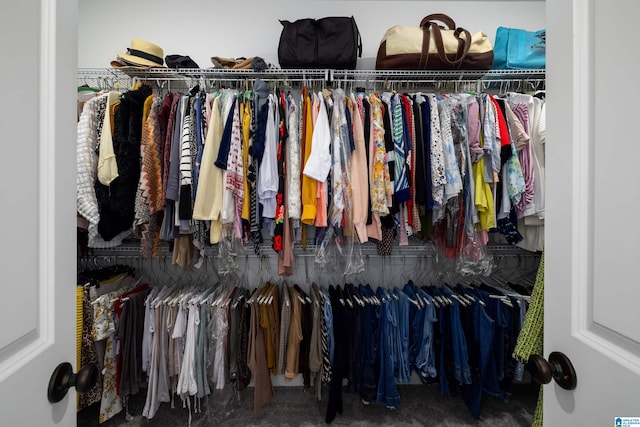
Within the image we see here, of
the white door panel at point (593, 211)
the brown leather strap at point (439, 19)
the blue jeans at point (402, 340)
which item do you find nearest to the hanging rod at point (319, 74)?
the brown leather strap at point (439, 19)

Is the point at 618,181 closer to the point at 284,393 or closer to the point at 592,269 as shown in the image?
the point at 592,269

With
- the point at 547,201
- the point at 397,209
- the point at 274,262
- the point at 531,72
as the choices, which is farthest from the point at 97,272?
the point at 531,72

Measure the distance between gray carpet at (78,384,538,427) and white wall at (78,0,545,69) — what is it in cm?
238

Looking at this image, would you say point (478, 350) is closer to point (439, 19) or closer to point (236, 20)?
point (439, 19)

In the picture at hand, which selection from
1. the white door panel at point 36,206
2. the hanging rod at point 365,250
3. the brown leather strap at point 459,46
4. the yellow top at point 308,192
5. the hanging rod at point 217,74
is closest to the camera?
the white door panel at point 36,206

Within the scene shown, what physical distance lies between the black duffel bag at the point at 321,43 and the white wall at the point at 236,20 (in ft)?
1.28

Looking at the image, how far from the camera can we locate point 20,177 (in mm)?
437

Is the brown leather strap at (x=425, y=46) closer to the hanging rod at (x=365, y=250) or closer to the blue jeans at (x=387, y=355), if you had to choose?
the hanging rod at (x=365, y=250)

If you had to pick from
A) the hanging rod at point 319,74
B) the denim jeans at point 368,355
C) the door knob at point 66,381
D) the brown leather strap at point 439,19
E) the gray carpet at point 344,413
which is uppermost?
the brown leather strap at point 439,19

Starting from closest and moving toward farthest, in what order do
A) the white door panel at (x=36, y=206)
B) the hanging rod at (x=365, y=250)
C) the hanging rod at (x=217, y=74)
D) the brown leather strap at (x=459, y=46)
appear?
the white door panel at (x=36, y=206) < the brown leather strap at (x=459, y=46) < the hanging rod at (x=217, y=74) < the hanging rod at (x=365, y=250)

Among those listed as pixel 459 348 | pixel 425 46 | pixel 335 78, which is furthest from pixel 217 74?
pixel 459 348

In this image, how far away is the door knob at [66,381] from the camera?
471 millimetres

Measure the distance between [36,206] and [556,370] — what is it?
3.57ft

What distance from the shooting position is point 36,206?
472 millimetres
